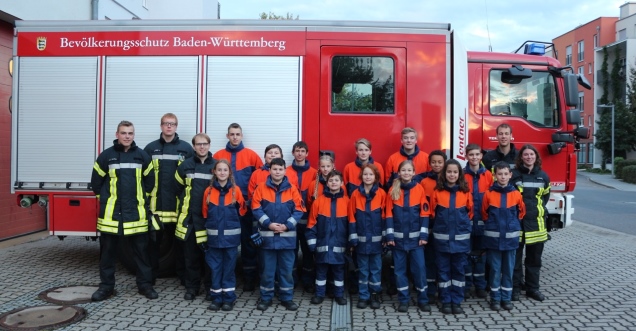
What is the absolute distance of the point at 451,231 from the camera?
17.1 feet

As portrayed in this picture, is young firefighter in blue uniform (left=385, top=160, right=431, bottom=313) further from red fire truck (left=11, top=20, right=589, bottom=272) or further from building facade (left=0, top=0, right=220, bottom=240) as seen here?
building facade (left=0, top=0, right=220, bottom=240)

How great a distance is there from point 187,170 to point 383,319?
252 cm

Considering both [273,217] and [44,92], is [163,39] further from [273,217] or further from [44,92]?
[273,217]

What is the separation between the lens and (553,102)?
276 inches

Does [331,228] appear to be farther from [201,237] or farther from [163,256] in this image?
[163,256]

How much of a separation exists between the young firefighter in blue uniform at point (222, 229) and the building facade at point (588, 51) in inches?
1641

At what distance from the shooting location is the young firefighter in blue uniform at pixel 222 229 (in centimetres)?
520

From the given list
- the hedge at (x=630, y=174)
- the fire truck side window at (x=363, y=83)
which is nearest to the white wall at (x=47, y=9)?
the fire truck side window at (x=363, y=83)

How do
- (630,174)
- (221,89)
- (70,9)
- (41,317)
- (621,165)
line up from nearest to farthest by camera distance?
1. (41,317)
2. (221,89)
3. (70,9)
4. (630,174)
5. (621,165)

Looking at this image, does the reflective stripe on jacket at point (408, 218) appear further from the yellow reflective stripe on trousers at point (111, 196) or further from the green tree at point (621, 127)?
the green tree at point (621, 127)

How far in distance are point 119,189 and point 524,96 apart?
17.5 ft

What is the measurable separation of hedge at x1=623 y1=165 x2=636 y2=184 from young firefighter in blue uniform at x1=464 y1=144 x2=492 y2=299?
25017mm

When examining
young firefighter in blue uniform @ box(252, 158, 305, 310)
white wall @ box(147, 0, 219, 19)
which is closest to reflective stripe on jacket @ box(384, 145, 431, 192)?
young firefighter in blue uniform @ box(252, 158, 305, 310)

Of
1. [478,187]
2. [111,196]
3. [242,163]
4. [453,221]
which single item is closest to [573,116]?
[478,187]
